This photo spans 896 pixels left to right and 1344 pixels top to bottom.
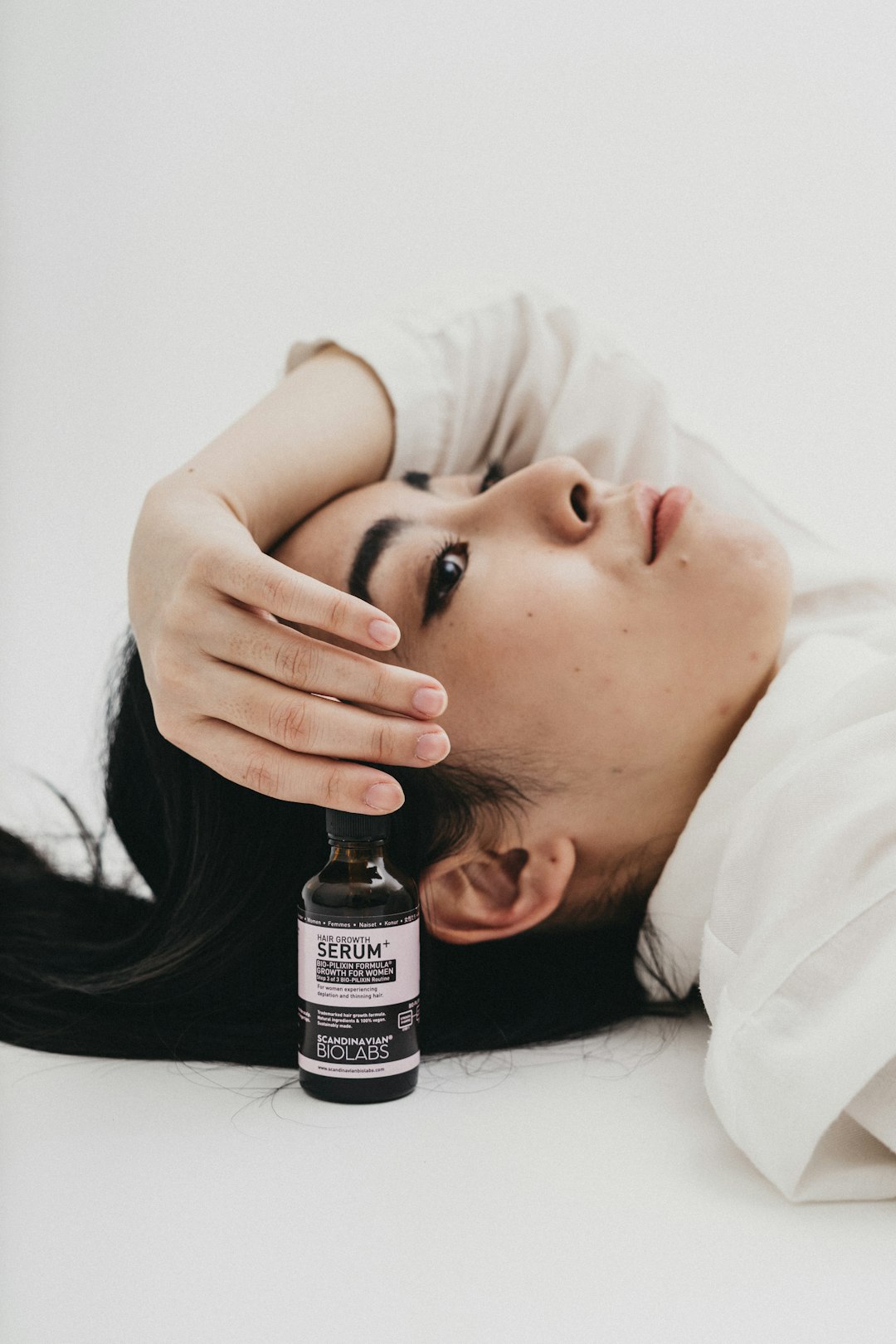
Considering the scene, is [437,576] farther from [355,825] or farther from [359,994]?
[359,994]

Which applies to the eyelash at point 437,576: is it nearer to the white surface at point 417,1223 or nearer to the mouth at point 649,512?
the mouth at point 649,512

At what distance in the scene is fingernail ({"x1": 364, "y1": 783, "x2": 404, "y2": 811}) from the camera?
0.86 meters

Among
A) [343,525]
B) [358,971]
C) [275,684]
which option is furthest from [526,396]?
[358,971]

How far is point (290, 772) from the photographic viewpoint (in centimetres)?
88

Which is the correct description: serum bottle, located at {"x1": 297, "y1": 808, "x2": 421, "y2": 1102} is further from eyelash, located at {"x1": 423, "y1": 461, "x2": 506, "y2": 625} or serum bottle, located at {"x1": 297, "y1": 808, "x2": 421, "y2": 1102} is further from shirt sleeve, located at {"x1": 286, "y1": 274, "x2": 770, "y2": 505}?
shirt sleeve, located at {"x1": 286, "y1": 274, "x2": 770, "y2": 505}

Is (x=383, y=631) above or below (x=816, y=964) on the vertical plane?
above

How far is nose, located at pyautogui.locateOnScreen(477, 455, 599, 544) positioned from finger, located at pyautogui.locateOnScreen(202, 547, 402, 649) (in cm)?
28

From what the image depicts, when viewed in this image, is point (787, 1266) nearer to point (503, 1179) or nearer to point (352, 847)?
point (503, 1179)

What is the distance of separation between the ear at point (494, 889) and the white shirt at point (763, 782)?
10 cm

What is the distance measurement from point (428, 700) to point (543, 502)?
32 centimetres

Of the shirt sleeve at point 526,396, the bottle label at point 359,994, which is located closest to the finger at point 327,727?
the bottle label at point 359,994

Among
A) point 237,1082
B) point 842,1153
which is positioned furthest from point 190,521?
point 842,1153

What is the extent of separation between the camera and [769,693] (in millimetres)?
1077

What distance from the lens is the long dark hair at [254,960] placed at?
1.05m
